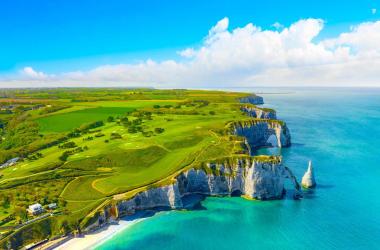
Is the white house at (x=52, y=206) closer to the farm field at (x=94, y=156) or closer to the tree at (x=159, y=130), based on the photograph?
the farm field at (x=94, y=156)

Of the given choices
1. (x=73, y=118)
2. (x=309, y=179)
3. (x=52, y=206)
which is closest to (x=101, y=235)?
(x=52, y=206)

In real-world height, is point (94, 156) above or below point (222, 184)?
above

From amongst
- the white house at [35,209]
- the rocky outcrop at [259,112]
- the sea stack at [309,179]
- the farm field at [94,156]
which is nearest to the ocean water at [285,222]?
the sea stack at [309,179]

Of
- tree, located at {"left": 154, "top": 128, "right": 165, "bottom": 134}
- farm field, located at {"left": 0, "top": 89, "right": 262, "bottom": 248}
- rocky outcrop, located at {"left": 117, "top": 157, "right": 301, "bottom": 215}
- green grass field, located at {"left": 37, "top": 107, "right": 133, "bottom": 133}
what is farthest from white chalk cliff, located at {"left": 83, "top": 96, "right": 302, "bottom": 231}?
green grass field, located at {"left": 37, "top": 107, "right": 133, "bottom": 133}

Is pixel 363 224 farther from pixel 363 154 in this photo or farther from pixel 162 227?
pixel 363 154

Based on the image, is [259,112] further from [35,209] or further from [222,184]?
[35,209]

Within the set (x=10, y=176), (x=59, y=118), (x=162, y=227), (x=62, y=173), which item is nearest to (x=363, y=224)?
(x=162, y=227)

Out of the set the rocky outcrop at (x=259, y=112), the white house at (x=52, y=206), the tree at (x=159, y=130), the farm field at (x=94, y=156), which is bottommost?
the white house at (x=52, y=206)
